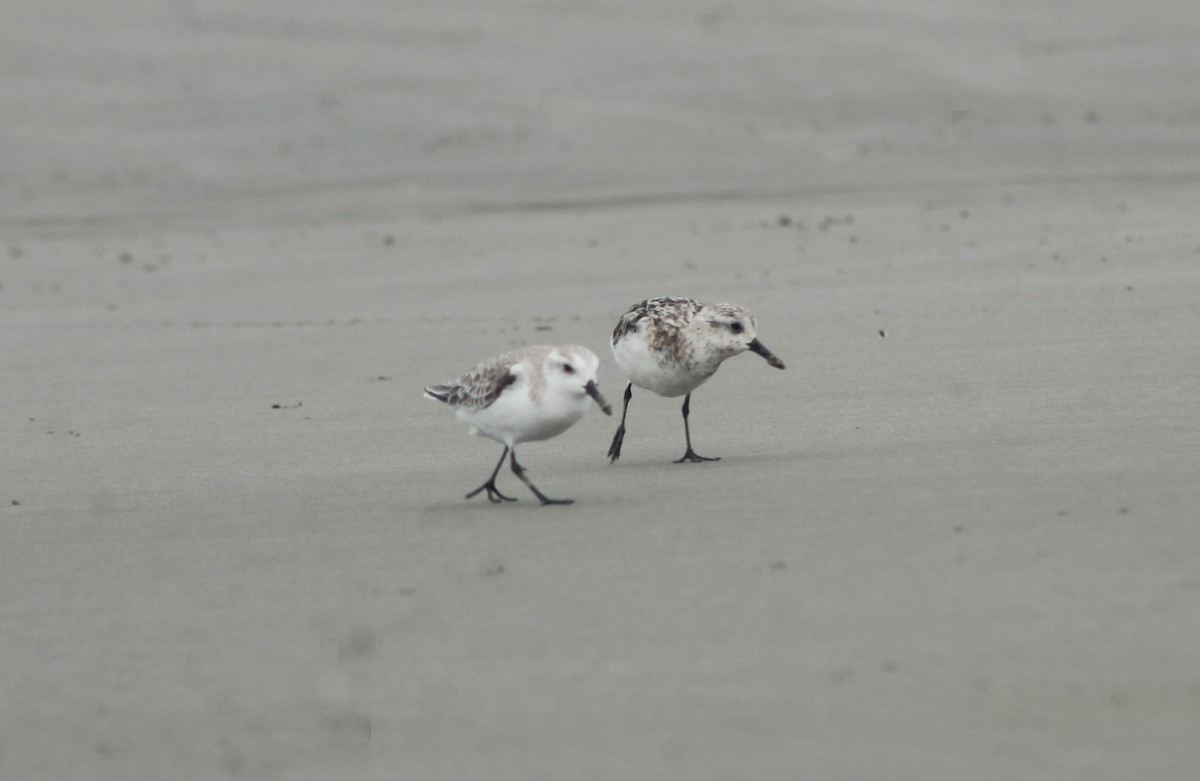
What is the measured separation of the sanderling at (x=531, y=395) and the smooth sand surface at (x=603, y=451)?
11.6 inches

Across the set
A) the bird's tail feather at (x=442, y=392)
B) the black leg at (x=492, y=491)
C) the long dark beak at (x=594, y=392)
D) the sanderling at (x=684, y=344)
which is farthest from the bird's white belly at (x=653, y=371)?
the long dark beak at (x=594, y=392)

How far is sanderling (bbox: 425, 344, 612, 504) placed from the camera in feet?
21.1

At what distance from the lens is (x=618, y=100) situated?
2348 cm

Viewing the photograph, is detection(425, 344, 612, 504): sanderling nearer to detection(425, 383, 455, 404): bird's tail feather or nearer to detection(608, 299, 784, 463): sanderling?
detection(425, 383, 455, 404): bird's tail feather

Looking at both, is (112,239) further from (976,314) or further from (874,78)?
(874,78)

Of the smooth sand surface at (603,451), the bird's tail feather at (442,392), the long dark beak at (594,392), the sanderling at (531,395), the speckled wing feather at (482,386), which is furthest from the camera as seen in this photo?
the bird's tail feather at (442,392)

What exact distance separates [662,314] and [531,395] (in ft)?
4.81

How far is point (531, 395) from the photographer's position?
649cm

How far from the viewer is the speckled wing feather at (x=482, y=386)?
6.61 metres

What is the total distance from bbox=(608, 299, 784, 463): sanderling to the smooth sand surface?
1.20 feet

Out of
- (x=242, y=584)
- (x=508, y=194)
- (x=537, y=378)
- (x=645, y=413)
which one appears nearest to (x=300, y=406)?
(x=645, y=413)

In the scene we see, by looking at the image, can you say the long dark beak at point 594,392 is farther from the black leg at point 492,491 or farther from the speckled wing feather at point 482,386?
the black leg at point 492,491

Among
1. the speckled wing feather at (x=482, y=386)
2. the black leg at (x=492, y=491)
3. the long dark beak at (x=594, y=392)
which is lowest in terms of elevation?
the black leg at (x=492, y=491)

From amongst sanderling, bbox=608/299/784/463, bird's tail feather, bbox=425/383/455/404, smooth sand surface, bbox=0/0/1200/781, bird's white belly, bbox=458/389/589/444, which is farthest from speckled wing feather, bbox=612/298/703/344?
bird's white belly, bbox=458/389/589/444
